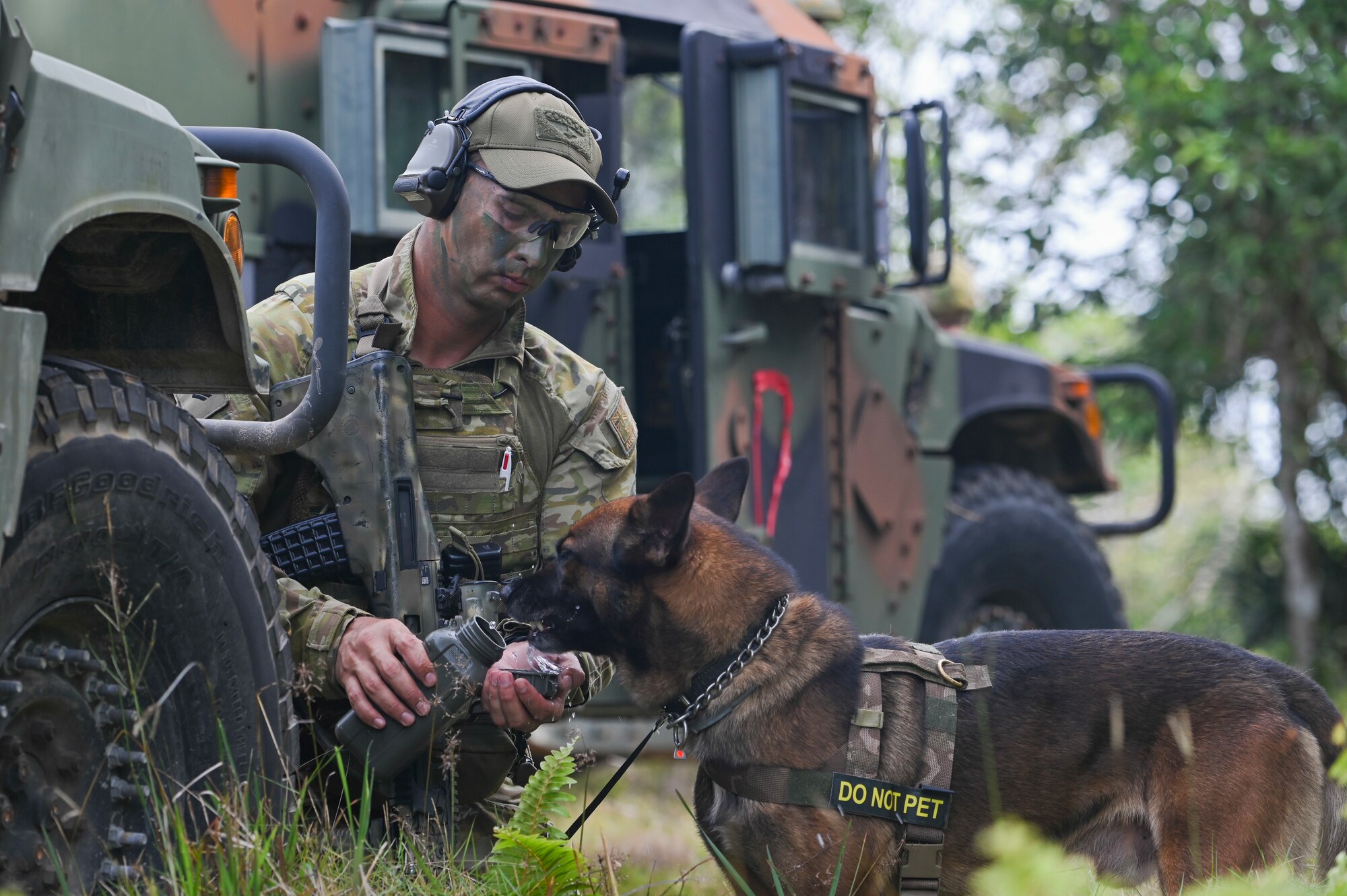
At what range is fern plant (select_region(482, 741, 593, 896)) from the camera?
8.86ft

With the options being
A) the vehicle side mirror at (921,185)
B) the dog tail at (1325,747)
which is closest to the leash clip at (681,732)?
the dog tail at (1325,747)

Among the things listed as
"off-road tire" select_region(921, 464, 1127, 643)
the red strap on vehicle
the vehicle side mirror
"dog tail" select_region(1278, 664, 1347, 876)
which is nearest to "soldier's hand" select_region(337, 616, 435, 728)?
"dog tail" select_region(1278, 664, 1347, 876)

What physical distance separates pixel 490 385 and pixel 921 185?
2475mm

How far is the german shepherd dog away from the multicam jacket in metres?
0.33

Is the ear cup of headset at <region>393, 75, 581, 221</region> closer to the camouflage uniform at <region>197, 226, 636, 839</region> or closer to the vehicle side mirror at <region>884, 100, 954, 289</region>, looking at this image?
the camouflage uniform at <region>197, 226, 636, 839</region>

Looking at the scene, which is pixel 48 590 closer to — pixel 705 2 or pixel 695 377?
pixel 695 377

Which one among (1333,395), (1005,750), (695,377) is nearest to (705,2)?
(695,377)

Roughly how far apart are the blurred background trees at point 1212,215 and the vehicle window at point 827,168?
2929mm

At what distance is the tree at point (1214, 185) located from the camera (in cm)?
834

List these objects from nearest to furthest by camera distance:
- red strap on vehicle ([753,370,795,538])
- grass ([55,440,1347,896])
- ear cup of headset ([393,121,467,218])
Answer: grass ([55,440,1347,896])
ear cup of headset ([393,121,467,218])
red strap on vehicle ([753,370,795,538])

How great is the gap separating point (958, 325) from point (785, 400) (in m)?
4.71

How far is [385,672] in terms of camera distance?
297 cm

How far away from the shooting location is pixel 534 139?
3.35 meters

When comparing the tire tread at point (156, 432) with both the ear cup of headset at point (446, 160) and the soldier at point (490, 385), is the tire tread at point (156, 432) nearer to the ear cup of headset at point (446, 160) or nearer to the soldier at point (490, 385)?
the soldier at point (490, 385)
